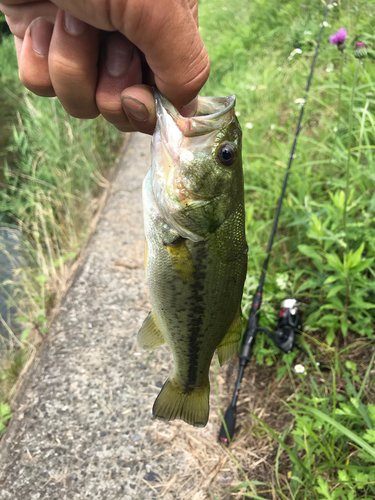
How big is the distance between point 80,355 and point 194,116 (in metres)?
2.18

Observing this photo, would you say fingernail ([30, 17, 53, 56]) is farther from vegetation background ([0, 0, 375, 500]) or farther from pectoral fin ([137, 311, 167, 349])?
vegetation background ([0, 0, 375, 500])

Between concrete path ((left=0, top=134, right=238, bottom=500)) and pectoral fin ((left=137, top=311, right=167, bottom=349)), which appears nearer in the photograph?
pectoral fin ((left=137, top=311, right=167, bottom=349))

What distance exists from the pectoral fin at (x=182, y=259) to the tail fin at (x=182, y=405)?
21.6 inches

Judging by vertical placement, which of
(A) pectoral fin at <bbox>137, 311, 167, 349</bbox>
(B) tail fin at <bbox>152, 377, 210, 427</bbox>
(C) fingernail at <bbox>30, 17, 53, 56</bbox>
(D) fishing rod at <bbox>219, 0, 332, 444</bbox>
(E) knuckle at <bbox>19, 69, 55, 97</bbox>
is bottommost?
(D) fishing rod at <bbox>219, 0, 332, 444</bbox>

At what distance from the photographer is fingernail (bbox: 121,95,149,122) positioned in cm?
121

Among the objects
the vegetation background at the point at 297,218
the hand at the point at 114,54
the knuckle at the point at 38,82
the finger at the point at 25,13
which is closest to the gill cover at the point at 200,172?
the hand at the point at 114,54

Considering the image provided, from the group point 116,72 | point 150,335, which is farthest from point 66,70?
point 150,335

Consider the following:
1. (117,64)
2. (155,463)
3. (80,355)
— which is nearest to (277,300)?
(155,463)

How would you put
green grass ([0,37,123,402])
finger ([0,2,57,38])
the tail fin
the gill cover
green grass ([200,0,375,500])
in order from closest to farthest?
the gill cover
finger ([0,2,57,38])
the tail fin
green grass ([200,0,375,500])
green grass ([0,37,123,402])

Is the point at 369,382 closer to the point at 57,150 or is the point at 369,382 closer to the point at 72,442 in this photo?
the point at 72,442

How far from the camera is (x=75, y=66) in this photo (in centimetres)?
124

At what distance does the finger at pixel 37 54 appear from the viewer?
1.36 metres

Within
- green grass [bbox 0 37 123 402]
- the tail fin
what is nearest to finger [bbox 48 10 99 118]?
the tail fin

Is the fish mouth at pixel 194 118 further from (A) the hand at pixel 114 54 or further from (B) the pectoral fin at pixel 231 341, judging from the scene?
(B) the pectoral fin at pixel 231 341
